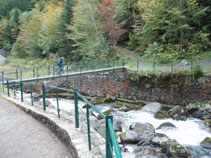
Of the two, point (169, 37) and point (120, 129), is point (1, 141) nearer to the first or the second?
point (120, 129)

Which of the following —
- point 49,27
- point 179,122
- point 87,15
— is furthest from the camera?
point 49,27

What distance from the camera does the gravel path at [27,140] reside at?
4008 mm

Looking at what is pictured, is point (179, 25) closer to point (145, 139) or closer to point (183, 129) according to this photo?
point (183, 129)

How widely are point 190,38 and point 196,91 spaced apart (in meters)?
7.86

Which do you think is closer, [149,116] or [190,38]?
[149,116]

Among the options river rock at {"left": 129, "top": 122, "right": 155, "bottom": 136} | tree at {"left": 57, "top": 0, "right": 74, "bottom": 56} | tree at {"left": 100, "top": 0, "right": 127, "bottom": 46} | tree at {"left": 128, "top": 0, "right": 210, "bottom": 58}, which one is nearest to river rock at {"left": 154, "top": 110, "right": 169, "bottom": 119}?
river rock at {"left": 129, "top": 122, "right": 155, "bottom": 136}

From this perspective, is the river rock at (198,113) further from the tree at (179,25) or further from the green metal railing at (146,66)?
the tree at (179,25)

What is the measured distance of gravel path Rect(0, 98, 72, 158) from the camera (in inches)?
158

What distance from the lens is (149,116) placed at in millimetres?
12008

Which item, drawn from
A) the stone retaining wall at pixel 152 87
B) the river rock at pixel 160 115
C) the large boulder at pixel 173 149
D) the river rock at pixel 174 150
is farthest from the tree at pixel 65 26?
the river rock at pixel 174 150

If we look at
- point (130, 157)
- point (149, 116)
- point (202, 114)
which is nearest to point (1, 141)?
point (130, 157)

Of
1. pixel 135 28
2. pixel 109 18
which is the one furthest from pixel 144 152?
pixel 135 28

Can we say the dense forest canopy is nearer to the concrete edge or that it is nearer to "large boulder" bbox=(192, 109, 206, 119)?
"large boulder" bbox=(192, 109, 206, 119)

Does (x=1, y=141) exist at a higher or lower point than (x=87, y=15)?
lower
